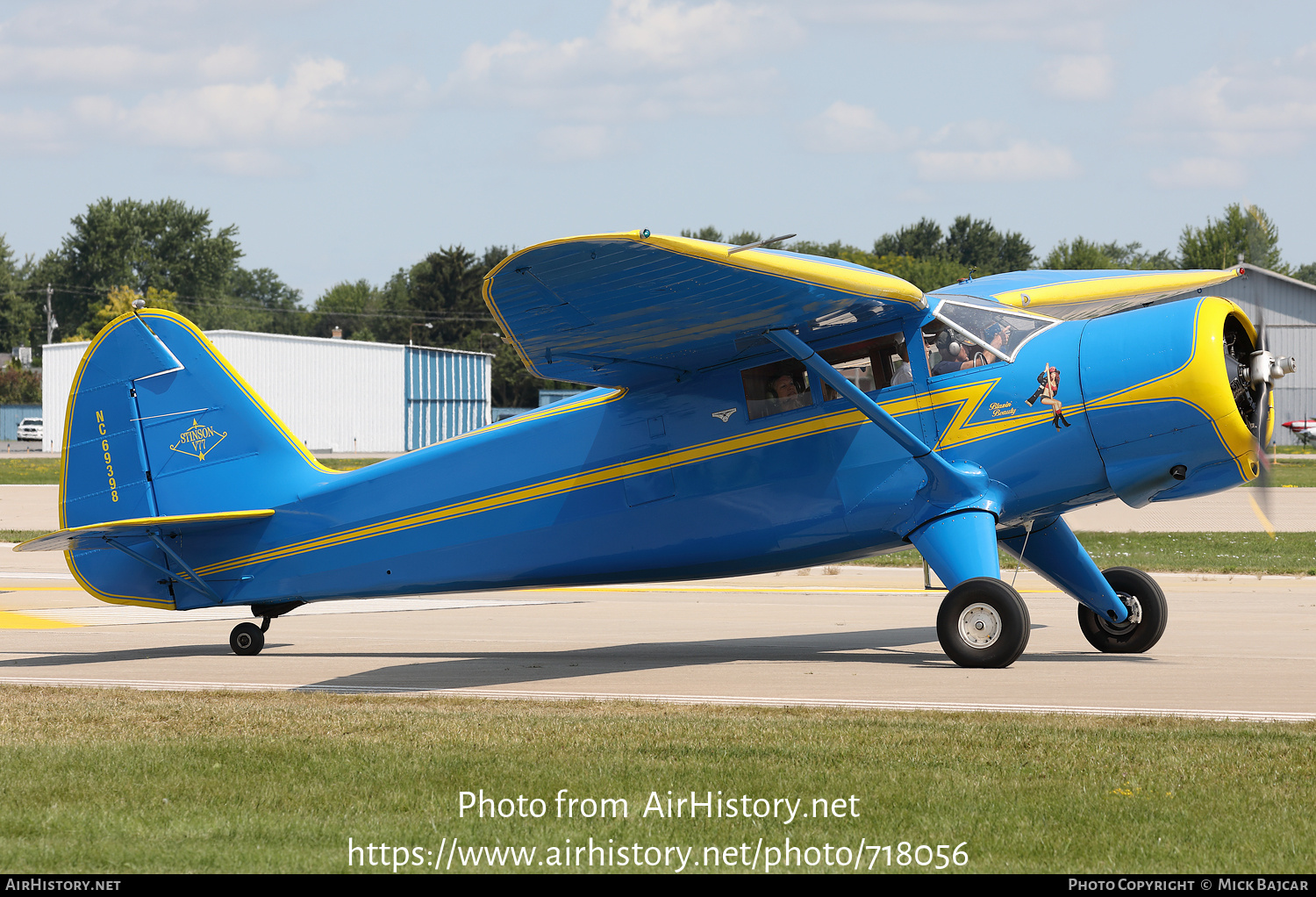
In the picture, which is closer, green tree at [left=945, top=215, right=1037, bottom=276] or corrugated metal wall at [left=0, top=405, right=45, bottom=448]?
corrugated metal wall at [left=0, top=405, right=45, bottom=448]

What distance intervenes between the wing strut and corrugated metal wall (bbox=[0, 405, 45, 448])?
109450 mm

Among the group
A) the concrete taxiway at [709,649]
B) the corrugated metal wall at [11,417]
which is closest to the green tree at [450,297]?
the corrugated metal wall at [11,417]

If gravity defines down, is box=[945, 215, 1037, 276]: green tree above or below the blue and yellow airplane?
above

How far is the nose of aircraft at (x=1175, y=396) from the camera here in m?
9.95

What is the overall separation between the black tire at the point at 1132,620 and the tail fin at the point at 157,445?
7340 millimetres

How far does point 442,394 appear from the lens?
3019 inches

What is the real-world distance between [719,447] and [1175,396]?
12.0 feet

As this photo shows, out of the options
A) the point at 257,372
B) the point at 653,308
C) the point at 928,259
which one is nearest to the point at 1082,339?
the point at 653,308

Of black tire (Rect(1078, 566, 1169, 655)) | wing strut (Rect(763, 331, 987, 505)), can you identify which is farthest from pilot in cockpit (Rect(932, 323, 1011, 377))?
black tire (Rect(1078, 566, 1169, 655))

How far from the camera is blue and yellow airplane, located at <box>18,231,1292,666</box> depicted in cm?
1005

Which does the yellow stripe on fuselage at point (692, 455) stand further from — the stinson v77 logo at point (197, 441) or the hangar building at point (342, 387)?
the hangar building at point (342, 387)

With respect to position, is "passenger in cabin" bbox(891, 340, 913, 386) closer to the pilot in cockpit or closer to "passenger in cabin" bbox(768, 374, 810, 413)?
the pilot in cockpit

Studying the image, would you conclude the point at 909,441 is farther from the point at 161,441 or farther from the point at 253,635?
the point at 161,441

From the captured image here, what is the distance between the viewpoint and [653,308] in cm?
993
